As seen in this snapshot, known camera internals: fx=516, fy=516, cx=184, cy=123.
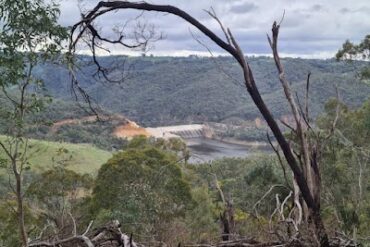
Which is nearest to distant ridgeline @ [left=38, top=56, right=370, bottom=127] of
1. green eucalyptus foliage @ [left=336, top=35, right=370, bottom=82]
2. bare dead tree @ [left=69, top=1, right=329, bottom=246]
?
green eucalyptus foliage @ [left=336, top=35, right=370, bottom=82]

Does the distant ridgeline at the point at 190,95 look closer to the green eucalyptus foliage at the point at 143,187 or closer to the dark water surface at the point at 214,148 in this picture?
the dark water surface at the point at 214,148


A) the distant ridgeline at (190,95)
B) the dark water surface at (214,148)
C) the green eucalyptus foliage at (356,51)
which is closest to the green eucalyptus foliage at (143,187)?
the green eucalyptus foliage at (356,51)

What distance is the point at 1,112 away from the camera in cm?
590

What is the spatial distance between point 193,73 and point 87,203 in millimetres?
66038

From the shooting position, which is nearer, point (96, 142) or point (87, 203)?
point (87, 203)

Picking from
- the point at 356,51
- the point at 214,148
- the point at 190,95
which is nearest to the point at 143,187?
the point at 356,51

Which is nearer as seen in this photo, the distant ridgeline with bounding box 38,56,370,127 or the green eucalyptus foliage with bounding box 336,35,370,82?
the green eucalyptus foliage with bounding box 336,35,370,82

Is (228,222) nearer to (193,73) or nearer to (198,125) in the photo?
(198,125)

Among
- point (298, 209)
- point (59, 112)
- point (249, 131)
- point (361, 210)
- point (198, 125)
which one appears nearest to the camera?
point (298, 209)

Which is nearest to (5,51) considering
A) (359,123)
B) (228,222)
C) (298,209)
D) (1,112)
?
(1,112)

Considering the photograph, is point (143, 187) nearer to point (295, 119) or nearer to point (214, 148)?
point (295, 119)

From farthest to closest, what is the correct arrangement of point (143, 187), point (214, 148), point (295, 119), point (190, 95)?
point (190, 95) → point (214, 148) → point (143, 187) → point (295, 119)

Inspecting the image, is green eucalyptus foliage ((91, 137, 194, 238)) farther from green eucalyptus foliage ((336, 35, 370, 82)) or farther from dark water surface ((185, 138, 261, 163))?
dark water surface ((185, 138, 261, 163))

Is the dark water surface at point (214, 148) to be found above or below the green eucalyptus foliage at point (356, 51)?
below
